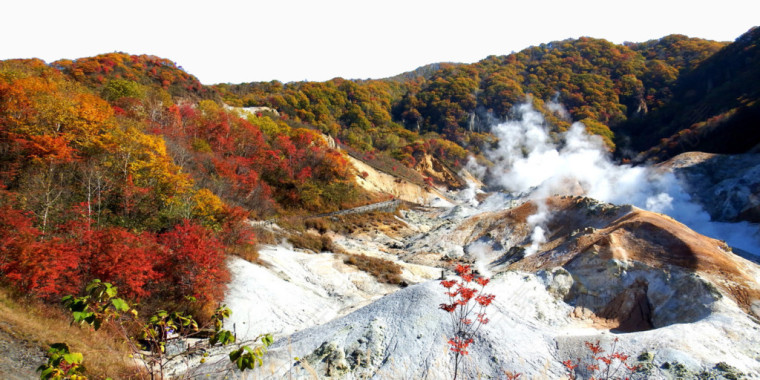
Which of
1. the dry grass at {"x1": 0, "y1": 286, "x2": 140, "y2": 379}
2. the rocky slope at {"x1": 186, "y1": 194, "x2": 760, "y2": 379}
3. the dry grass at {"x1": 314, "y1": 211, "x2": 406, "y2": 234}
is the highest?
the dry grass at {"x1": 0, "y1": 286, "x2": 140, "y2": 379}

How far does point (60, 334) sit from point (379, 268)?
14.0 m

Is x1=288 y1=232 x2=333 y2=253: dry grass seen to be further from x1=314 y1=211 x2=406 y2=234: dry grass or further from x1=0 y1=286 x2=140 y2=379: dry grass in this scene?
x1=0 y1=286 x2=140 y2=379: dry grass

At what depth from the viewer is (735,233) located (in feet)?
77.5

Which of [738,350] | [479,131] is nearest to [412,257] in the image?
[738,350]

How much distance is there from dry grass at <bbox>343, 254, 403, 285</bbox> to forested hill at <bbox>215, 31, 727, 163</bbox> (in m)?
40.6

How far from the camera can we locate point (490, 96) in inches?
3337

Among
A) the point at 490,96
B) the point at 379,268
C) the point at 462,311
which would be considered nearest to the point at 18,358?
the point at 462,311

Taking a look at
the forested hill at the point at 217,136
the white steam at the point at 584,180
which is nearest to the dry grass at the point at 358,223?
the forested hill at the point at 217,136

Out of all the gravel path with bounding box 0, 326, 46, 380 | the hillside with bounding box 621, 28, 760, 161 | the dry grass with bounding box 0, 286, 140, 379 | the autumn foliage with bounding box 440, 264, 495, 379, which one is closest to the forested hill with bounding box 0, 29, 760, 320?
the hillside with bounding box 621, 28, 760, 161

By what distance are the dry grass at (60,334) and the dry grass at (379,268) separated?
1185 cm

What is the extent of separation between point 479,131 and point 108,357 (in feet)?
267

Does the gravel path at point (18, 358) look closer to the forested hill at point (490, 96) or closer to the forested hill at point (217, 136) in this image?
the forested hill at point (217, 136)

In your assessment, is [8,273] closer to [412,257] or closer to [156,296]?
[156,296]

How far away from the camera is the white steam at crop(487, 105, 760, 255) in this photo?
79.3ft
